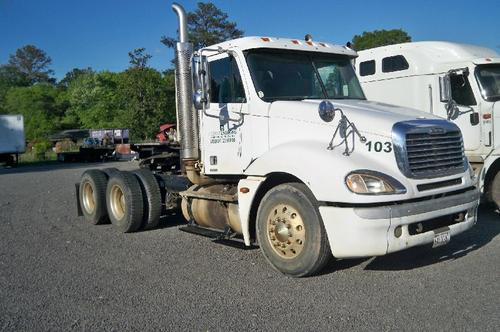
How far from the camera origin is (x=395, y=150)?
17.7 ft

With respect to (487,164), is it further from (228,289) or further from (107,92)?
(107,92)

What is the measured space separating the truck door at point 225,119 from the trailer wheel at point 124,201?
1854 mm

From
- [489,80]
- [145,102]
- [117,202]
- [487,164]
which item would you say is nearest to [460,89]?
[489,80]

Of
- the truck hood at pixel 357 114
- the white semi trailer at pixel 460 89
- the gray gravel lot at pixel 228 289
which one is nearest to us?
the gray gravel lot at pixel 228 289

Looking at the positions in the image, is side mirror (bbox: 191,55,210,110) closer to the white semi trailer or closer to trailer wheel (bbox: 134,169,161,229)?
trailer wheel (bbox: 134,169,161,229)

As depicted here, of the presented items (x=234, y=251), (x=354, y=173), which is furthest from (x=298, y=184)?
(x=234, y=251)

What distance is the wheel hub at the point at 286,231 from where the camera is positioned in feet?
18.6

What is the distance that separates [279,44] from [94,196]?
15.8 ft

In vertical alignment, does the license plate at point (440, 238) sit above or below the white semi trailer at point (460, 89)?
below

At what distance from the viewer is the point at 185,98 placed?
7684 millimetres

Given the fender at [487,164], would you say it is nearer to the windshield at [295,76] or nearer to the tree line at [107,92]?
the windshield at [295,76]

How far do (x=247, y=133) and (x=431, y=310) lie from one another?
10.1ft

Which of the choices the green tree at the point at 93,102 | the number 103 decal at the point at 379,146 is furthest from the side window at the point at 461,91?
the green tree at the point at 93,102

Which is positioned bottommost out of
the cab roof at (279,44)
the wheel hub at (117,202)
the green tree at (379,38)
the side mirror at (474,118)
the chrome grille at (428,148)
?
the wheel hub at (117,202)
